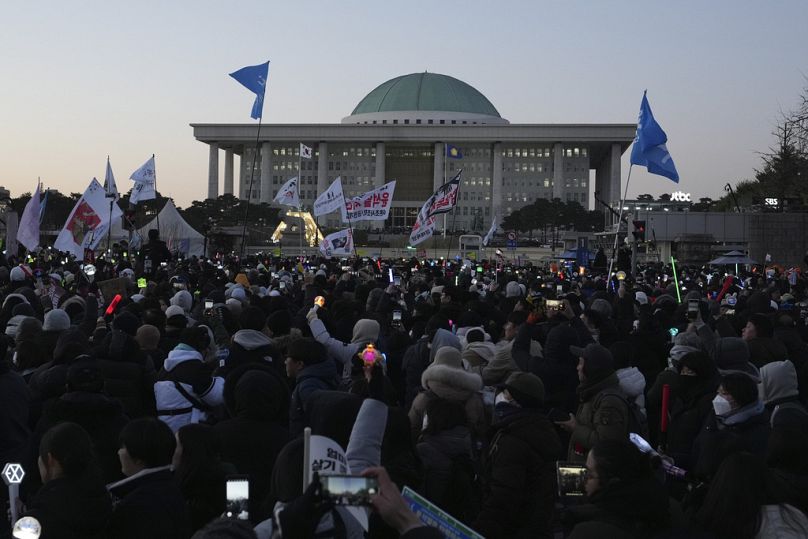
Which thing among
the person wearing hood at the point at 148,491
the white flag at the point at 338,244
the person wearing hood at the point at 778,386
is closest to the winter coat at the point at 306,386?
the person wearing hood at the point at 148,491

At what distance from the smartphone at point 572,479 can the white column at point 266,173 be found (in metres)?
122

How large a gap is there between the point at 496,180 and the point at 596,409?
120 metres

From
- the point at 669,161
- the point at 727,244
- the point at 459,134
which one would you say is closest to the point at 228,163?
the point at 459,134

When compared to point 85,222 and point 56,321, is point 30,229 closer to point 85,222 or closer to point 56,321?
point 85,222

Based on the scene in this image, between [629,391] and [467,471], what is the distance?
2.07m

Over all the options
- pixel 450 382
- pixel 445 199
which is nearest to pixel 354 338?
pixel 450 382

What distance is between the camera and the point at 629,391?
6.55 metres

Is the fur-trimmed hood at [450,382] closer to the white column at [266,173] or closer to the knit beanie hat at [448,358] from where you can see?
the knit beanie hat at [448,358]

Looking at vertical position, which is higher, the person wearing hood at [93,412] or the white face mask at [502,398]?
the white face mask at [502,398]

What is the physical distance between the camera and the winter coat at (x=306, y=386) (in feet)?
18.4

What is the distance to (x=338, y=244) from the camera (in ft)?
79.7

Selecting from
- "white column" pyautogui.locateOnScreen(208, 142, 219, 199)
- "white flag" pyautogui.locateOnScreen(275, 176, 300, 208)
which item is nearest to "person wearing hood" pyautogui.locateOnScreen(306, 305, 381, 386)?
"white flag" pyautogui.locateOnScreen(275, 176, 300, 208)

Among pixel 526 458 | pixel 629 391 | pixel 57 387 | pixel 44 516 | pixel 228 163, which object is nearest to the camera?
pixel 44 516

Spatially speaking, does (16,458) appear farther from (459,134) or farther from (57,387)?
(459,134)
